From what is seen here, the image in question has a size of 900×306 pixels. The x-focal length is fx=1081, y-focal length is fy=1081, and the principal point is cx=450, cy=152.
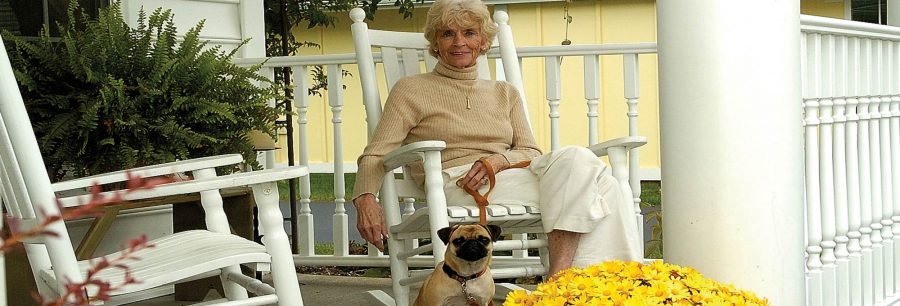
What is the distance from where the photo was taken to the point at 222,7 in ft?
15.1

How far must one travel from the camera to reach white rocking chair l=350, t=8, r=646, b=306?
2.83 m


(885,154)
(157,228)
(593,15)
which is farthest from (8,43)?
(593,15)

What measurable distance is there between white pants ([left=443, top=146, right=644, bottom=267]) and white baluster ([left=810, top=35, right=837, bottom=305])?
1.53 feet

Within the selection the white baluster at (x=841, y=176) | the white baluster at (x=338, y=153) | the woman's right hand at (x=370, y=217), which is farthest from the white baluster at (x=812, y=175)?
the white baluster at (x=338, y=153)

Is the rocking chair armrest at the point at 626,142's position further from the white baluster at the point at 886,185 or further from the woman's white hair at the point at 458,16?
the white baluster at the point at 886,185

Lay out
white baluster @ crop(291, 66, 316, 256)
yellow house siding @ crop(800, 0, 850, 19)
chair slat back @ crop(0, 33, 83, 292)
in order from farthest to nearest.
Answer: yellow house siding @ crop(800, 0, 850, 19) → white baluster @ crop(291, 66, 316, 256) → chair slat back @ crop(0, 33, 83, 292)

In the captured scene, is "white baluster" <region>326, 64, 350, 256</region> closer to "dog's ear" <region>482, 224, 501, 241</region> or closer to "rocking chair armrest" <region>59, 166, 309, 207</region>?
"dog's ear" <region>482, 224, 501, 241</region>

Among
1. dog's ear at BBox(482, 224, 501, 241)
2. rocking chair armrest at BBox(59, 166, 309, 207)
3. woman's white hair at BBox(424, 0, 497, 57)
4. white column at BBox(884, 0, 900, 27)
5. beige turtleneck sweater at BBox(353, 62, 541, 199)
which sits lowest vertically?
dog's ear at BBox(482, 224, 501, 241)

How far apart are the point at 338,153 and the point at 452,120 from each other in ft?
3.36

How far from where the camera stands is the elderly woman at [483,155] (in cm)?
277

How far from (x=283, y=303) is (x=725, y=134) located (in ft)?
3.18

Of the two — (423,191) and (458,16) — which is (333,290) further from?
(458,16)

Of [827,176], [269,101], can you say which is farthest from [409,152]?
[269,101]

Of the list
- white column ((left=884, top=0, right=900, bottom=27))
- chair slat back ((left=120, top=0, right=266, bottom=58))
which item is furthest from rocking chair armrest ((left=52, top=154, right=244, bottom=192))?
white column ((left=884, top=0, right=900, bottom=27))
